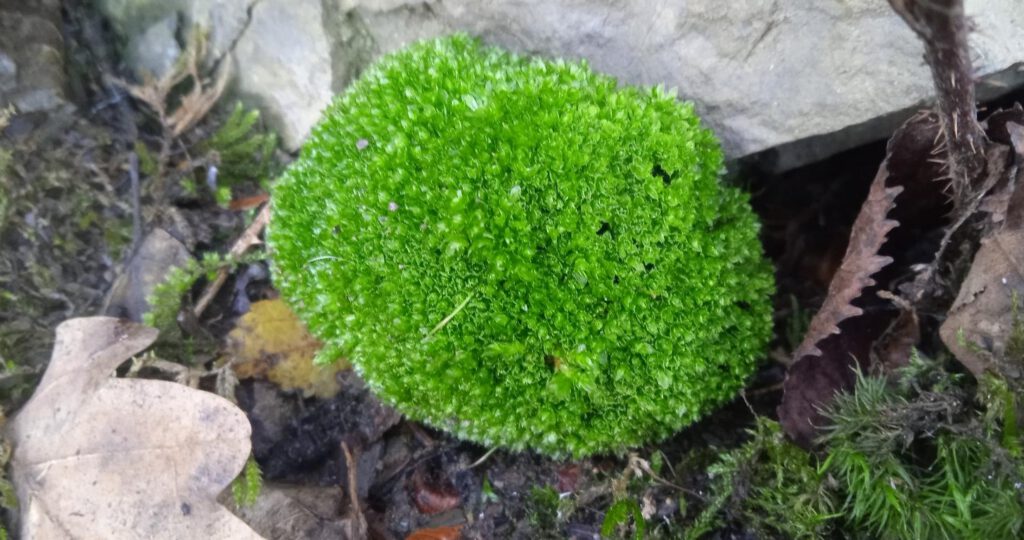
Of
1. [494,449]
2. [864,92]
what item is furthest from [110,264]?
[864,92]

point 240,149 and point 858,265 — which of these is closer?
point 858,265

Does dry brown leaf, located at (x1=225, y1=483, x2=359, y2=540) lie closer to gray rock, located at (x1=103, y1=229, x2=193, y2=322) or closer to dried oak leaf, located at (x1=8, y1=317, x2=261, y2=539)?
dried oak leaf, located at (x1=8, y1=317, x2=261, y2=539)

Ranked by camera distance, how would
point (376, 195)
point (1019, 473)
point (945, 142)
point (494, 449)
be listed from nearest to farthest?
point (1019, 473), point (945, 142), point (376, 195), point (494, 449)

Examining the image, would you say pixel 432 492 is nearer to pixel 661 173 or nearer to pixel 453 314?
pixel 453 314

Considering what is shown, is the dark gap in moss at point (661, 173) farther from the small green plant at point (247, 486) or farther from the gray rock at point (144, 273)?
the gray rock at point (144, 273)

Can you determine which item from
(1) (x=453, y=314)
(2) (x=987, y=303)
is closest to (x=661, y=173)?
(1) (x=453, y=314)

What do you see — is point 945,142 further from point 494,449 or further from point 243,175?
point 243,175
